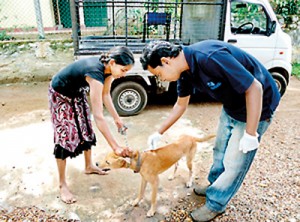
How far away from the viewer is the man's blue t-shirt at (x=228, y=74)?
1654 mm

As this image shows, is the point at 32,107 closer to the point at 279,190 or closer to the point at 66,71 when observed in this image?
the point at 66,71

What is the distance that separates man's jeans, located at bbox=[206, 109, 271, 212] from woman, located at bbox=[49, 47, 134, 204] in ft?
2.78

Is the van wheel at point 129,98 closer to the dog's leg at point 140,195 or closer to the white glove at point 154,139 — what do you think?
the white glove at point 154,139

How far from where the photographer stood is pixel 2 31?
6477mm

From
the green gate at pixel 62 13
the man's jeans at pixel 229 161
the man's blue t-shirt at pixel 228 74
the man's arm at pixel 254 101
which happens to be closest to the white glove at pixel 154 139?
the man's jeans at pixel 229 161

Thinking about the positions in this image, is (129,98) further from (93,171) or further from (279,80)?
(279,80)

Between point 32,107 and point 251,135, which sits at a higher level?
point 251,135

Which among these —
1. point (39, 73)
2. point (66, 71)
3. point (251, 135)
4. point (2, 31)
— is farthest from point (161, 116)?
point (2, 31)

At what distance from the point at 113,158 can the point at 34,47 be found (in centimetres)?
491

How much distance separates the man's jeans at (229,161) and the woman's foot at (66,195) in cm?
136

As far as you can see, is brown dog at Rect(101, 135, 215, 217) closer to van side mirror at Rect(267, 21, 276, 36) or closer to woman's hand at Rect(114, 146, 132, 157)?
woman's hand at Rect(114, 146, 132, 157)

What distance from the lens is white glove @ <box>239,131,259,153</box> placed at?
1912 mm

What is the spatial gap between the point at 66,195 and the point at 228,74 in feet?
6.75

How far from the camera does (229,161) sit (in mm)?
2180
